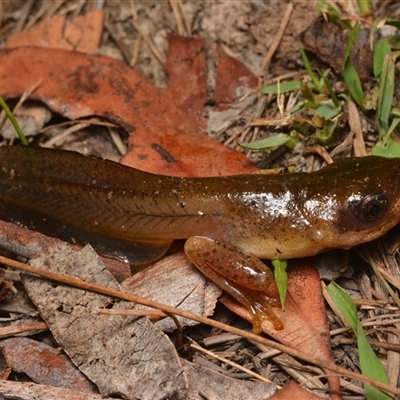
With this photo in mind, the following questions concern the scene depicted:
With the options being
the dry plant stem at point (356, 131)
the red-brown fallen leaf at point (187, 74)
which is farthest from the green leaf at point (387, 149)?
the red-brown fallen leaf at point (187, 74)

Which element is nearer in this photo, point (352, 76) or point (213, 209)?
point (213, 209)

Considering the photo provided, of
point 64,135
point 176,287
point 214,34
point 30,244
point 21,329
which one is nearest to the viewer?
point 21,329

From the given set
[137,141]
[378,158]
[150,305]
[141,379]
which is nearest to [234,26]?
[137,141]

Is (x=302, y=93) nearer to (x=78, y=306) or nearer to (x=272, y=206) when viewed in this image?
(x=272, y=206)

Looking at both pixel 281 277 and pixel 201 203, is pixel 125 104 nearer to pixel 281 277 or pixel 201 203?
pixel 201 203

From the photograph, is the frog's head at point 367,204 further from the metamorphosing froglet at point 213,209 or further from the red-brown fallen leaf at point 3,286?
the red-brown fallen leaf at point 3,286

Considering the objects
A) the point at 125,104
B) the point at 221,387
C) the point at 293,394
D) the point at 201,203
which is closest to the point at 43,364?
the point at 221,387
